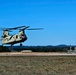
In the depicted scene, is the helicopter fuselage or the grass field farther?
the helicopter fuselage

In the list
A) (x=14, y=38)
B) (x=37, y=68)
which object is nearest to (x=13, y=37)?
(x=14, y=38)

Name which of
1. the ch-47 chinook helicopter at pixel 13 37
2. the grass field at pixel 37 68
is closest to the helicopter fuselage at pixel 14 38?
the ch-47 chinook helicopter at pixel 13 37

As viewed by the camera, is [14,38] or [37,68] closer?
[37,68]

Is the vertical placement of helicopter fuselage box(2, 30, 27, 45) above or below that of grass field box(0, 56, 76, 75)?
above

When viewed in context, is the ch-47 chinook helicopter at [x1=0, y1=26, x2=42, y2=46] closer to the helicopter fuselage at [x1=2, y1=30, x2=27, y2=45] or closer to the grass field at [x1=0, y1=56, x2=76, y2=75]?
the helicopter fuselage at [x1=2, y1=30, x2=27, y2=45]

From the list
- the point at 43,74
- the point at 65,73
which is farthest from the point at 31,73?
the point at 65,73

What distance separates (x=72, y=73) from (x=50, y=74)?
1.46m

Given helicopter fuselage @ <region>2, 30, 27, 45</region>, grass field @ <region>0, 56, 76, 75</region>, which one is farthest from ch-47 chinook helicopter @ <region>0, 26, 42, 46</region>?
grass field @ <region>0, 56, 76, 75</region>

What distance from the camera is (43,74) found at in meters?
20.7

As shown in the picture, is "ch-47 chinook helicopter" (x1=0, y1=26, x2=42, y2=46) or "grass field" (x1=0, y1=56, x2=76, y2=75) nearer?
"grass field" (x1=0, y1=56, x2=76, y2=75)

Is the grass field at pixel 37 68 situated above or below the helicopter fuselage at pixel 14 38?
below

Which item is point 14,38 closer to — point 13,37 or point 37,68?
point 13,37

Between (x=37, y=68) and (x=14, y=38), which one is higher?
(x=14, y=38)

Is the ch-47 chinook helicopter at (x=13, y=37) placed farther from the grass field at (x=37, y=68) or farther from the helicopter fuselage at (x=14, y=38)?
the grass field at (x=37, y=68)
